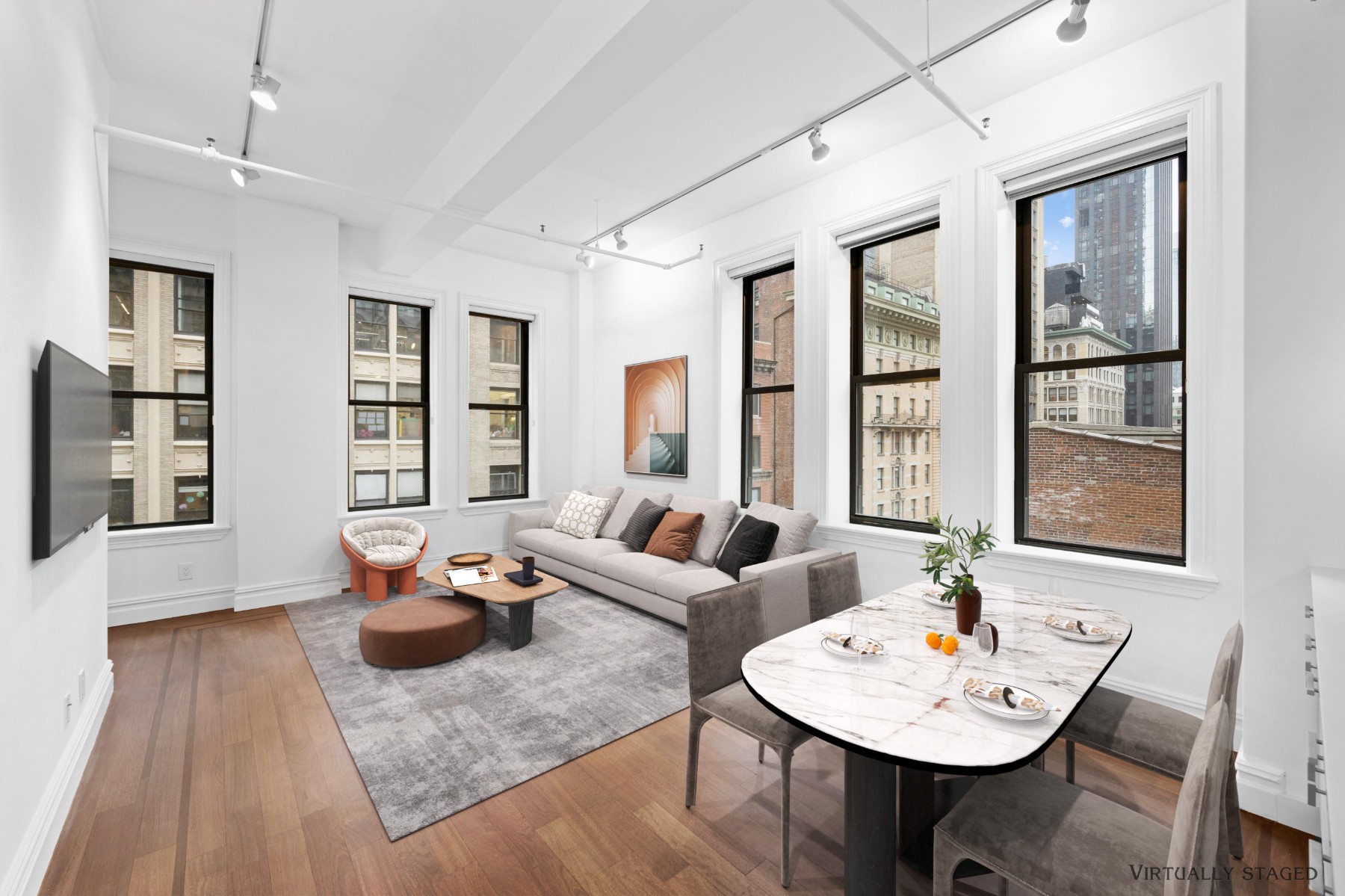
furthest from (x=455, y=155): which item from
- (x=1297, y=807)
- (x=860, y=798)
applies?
(x=1297, y=807)

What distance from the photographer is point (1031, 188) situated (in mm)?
3232

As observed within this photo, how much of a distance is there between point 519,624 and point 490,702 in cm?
76

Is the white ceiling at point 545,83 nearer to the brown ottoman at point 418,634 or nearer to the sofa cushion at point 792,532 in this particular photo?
the sofa cushion at point 792,532

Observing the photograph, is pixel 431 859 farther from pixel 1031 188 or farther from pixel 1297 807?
pixel 1031 188

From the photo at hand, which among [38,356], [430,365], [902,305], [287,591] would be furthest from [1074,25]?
[287,591]

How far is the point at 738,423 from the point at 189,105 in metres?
4.23

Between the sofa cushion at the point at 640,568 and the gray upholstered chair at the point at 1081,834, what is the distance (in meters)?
2.89

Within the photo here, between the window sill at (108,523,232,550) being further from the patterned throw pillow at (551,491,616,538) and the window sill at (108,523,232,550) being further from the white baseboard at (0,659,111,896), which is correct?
the patterned throw pillow at (551,491,616,538)

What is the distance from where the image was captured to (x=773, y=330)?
490 centimetres

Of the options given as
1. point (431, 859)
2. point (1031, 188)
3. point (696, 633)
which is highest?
point (1031, 188)

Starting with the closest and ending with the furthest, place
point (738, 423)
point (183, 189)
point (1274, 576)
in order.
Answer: point (1274, 576) < point (183, 189) < point (738, 423)

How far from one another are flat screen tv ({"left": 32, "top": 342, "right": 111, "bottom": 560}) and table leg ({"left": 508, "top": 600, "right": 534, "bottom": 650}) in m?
2.10

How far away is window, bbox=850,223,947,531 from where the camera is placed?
387 centimetres

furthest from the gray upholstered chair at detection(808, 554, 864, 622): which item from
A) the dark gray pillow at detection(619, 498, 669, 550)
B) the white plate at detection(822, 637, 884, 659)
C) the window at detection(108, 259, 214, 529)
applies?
the window at detection(108, 259, 214, 529)
